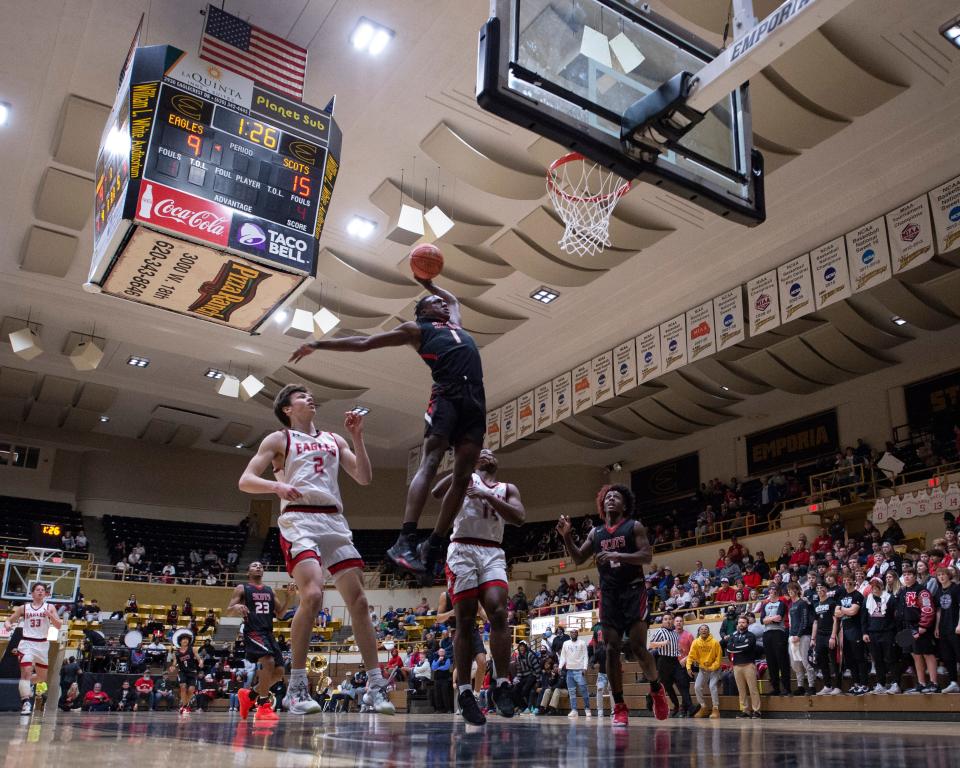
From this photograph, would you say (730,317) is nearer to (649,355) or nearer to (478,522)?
(649,355)

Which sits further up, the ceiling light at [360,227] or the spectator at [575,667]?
the ceiling light at [360,227]

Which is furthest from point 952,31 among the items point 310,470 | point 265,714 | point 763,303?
point 265,714

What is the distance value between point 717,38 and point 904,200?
5.46 metres

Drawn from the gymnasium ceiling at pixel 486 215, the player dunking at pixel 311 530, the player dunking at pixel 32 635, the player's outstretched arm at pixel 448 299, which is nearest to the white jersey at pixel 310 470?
the player dunking at pixel 311 530

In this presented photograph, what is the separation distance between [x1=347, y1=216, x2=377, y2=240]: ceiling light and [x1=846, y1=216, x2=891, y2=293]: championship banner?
903 cm

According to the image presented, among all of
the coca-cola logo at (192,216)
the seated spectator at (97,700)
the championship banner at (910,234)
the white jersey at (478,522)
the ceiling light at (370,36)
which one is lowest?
the seated spectator at (97,700)

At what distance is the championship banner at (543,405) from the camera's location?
2156 centimetres

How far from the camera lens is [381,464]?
109ft

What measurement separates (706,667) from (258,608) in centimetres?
804

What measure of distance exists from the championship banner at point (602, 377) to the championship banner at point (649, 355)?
1080 mm

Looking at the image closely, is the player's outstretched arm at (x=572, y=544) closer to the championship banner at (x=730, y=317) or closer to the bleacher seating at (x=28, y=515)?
the championship banner at (x=730, y=317)

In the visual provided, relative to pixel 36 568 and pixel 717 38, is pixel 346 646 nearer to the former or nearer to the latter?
pixel 36 568

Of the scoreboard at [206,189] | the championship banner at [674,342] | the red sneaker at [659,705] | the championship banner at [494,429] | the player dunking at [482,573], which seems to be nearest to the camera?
the player dunking at [482,573]

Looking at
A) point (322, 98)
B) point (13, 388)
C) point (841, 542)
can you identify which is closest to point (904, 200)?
point (841, 542)
